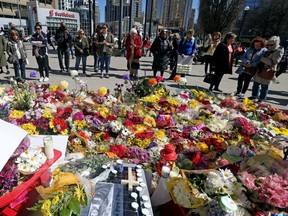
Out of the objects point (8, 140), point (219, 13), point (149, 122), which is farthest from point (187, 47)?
point (219, 13)

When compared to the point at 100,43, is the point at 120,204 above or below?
below

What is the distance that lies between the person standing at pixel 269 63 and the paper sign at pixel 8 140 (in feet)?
16.9

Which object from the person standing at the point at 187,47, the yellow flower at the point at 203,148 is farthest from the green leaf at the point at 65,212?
the person standing at the point at 187,47

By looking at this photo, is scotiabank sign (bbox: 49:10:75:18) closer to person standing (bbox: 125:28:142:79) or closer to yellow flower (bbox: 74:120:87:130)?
person standing (bbox: 125:28:142:79)

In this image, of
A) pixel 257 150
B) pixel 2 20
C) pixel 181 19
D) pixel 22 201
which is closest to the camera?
pixel 22 201

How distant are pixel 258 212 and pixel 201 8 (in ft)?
90.0

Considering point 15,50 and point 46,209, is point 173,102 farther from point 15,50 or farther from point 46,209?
point 15,50

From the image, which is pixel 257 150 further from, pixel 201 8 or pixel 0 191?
pixel 201 8

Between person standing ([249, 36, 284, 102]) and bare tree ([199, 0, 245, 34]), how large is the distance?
20575 millimetres

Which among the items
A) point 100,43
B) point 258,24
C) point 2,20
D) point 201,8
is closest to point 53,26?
point 2,20

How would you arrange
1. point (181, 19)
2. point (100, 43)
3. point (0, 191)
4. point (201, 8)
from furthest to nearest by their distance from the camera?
point (181, 19) < point (201, 8) < point (100, 43) < point (0, 191)

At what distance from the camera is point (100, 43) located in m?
7.20

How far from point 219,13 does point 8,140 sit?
26.0 m

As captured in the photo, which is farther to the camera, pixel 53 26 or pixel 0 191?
pixel 53 26
